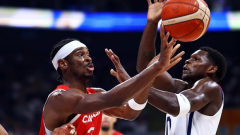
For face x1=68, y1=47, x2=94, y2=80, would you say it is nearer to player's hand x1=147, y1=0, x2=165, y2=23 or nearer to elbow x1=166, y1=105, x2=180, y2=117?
elbow x1=166, y1=105, x2=180, y2=117

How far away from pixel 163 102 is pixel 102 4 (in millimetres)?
11343

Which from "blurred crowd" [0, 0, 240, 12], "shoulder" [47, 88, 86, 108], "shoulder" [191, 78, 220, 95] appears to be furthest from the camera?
"blurred crowd" [0, 0, 240, 12]

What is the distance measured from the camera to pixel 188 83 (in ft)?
15.5

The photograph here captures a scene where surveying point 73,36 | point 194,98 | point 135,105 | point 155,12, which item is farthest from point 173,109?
point 73,36

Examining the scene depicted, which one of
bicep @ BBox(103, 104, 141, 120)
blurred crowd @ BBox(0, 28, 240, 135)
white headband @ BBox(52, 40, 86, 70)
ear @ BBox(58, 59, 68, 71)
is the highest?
white headband @ BBox(52, 40, 86, 70)

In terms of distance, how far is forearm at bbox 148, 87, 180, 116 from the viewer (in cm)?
391

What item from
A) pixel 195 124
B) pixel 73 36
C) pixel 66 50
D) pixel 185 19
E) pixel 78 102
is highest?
pixel 185 19

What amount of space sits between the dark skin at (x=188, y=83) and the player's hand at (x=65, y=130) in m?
0.85

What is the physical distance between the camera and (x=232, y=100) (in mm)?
14227

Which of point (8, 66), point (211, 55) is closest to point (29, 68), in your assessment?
point (8, 66)

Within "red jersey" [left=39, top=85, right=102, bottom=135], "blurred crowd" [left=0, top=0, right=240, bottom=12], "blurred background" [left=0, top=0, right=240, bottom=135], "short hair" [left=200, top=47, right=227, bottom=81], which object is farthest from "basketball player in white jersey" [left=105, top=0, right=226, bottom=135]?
"blurred crowd" [left=0, top=0, right=240, bottom=12]

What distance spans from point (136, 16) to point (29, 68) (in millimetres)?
4453

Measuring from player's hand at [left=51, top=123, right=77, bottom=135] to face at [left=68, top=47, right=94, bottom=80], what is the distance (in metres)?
0.50

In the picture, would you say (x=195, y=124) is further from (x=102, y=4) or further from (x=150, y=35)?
(x=102, y=4)
